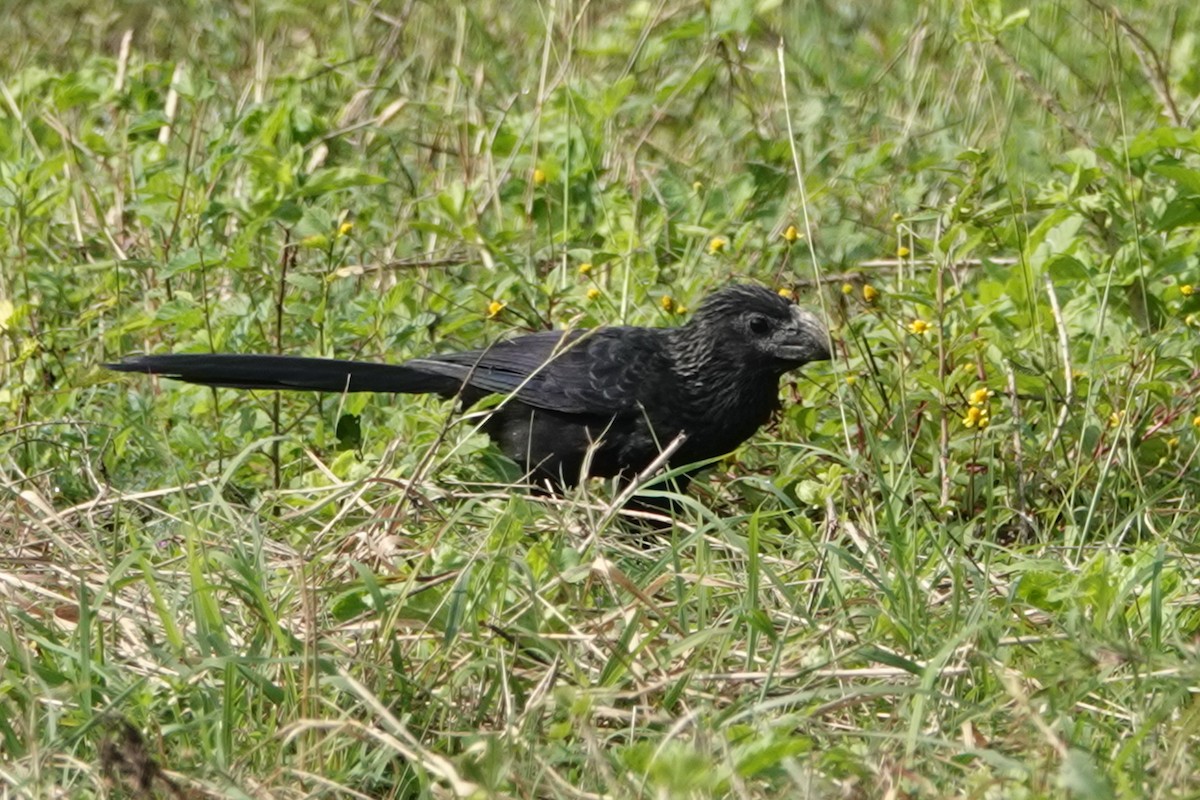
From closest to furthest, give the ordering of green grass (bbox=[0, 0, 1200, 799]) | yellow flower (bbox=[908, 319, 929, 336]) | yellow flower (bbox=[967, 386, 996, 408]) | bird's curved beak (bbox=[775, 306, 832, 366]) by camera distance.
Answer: green grass (bbox=[0, 0, 1200, 799])
yellow flower (bbox=[967, 386, 996, 408])
yellow flower (bbox=[908, 319, 929, 336])
bird's curved beak (bbox=[775, 306, 832, 366])

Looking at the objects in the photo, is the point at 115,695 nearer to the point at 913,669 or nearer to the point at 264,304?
the point at 913,669

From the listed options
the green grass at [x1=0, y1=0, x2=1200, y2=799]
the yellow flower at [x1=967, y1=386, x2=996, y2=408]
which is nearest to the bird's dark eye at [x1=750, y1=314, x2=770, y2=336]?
the green grass at [x1=0, y1=0, x2=1200, y2=799]

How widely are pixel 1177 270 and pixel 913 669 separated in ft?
6.54

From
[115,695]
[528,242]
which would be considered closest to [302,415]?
[528,242]

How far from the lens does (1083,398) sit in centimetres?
469

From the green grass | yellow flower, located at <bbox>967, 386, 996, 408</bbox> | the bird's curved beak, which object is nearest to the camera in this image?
the green grass

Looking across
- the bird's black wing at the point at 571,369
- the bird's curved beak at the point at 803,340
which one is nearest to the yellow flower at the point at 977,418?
the bird's curved beak at the point at 803,340

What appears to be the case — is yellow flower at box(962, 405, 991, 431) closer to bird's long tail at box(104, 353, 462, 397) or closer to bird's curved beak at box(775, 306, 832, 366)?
bird's curved beak at box(775, 306, 832, 366)

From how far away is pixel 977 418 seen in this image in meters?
4.41

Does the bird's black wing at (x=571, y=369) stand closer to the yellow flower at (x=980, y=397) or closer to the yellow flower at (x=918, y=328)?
the yellow flower at (x=918, y=328)

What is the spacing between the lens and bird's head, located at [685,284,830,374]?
493 centimetres

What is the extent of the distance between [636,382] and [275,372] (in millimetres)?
1056

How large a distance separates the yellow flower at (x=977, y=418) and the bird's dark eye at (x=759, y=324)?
2.59 feet

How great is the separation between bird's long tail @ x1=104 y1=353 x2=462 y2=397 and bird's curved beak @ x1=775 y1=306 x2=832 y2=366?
1.05 metres
